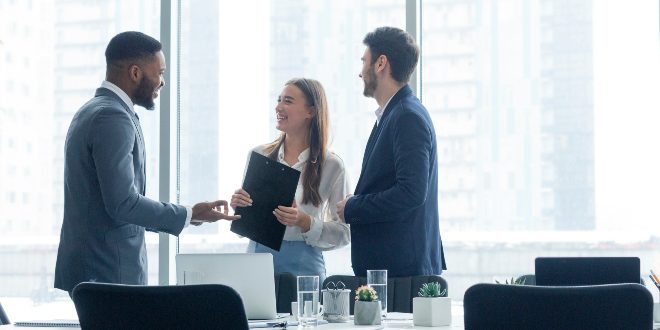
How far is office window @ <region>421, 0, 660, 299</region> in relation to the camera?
15.9ft

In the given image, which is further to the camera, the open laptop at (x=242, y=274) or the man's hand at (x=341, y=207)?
the man's hand at (x=341, y=207)

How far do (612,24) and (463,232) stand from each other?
1362mm

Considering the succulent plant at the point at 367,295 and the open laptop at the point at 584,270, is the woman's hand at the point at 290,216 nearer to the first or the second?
the succulent plant at the point at 367,295

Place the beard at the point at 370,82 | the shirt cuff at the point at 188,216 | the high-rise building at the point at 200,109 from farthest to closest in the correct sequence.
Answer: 1. the high-rise building at the point at 200,109
2. the beard at the point at 370,82
3. the shirt cuff at the point at 188,216

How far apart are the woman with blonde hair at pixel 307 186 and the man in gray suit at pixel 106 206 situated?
1.90 feet

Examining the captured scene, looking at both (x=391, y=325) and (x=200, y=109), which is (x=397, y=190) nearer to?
(x=391, y=325)

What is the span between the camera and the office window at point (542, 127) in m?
4.85

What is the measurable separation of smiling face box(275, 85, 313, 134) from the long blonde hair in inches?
0.8

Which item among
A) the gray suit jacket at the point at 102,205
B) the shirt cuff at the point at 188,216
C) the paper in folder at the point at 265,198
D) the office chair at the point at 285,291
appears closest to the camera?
the gray suit jacket at the point at 102,205

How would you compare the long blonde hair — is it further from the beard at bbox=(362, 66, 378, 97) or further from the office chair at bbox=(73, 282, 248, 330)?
the office chair at bbox=(73, 282, 248, 330)

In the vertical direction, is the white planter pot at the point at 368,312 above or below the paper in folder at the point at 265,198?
below

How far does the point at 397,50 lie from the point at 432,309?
4.56 feet

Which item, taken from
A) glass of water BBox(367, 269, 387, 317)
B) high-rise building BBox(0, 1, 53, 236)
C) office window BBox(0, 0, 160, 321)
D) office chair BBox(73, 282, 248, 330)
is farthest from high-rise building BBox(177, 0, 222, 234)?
office chair BBox(73, 282, 248, 330)

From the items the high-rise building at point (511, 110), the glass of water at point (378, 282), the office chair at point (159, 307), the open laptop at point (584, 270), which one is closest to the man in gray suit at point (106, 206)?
the glass of water at point (378, 282)
